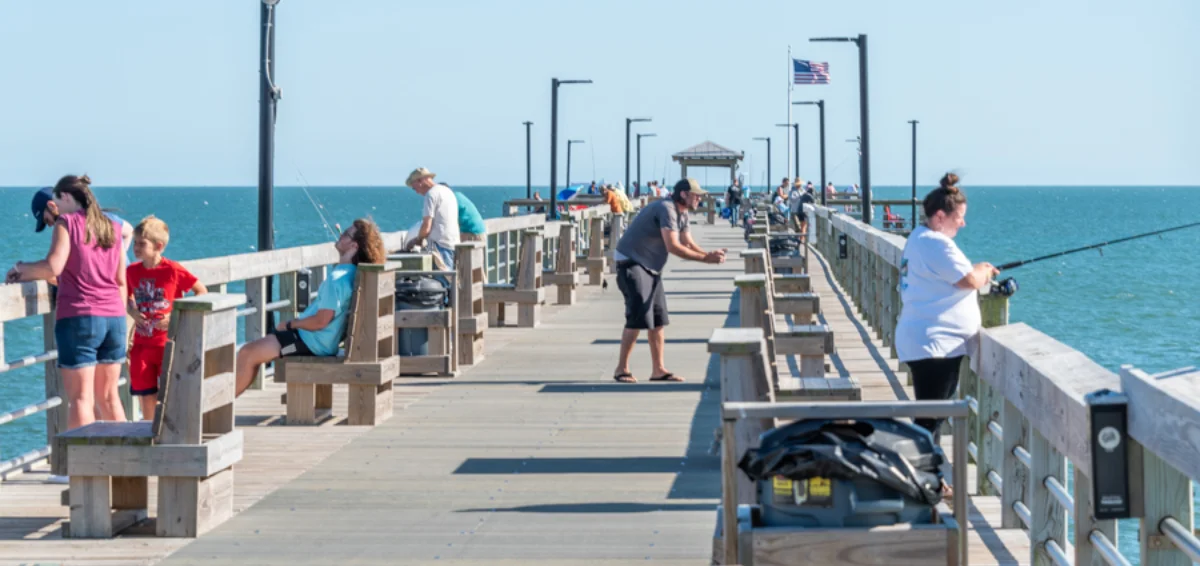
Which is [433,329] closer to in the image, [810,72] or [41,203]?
[41,203]

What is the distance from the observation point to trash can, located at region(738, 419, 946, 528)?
490 cm

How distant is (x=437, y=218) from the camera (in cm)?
1463

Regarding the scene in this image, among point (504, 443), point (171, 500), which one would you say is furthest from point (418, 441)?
point (171, 500)

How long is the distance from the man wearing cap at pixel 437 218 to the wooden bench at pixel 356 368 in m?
→ 3.94

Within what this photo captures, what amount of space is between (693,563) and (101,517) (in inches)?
97.9

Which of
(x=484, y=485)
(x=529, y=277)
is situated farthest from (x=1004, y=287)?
(x=529, y=277)

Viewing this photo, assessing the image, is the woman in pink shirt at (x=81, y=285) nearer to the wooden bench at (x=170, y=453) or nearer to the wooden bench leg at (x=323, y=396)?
the wooden bench at (x=170, y=453)

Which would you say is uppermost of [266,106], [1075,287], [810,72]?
[810,72]

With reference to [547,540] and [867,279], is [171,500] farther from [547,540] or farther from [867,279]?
[867,279]

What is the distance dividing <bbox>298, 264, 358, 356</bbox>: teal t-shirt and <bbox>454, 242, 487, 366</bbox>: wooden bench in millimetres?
3551

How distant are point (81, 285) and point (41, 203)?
123 cm

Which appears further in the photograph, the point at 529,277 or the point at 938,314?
the point at 529,277

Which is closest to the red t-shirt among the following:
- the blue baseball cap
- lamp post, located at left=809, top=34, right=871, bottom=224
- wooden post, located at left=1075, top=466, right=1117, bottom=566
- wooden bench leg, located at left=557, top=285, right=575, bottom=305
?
the blue baseball cap

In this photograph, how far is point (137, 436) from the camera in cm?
710
